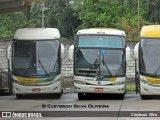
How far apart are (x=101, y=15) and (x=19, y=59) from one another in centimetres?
2839

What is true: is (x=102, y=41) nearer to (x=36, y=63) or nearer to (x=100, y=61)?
(x=100, y=61)

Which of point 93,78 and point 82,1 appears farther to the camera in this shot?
point 82,1

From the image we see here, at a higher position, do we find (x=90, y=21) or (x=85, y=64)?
(x=85, y=64)

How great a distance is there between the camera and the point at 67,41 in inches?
1209

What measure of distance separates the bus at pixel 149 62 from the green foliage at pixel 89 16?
19.3 metres

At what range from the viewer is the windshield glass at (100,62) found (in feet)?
69.1

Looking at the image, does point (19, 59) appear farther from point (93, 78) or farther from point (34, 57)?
point (93, 78)

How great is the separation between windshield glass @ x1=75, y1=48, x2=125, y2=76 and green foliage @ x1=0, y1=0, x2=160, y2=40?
19775mm

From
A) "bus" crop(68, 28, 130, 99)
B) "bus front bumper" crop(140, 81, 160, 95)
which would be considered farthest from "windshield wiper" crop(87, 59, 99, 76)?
"bus front bumper" crop(140, 81, 160, 95)

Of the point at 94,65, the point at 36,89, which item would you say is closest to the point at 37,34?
the point at 36,89

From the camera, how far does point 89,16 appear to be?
166 feet

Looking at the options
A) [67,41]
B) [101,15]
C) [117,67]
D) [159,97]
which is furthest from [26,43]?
[101,15]

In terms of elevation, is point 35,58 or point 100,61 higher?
point 100,61

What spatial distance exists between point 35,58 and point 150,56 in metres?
5.26
